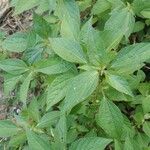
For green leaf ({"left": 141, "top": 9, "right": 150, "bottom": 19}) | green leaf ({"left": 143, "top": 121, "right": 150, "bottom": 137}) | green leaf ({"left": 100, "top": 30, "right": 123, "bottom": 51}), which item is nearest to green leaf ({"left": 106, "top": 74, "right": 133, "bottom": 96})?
green leaf ({"left": 100, "top": 30, "right": 123, "bottom": 51})

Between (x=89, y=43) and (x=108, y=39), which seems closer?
(x=89, y=43)

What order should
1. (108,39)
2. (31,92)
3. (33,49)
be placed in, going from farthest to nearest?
(31,92), (33,49), (108,39)

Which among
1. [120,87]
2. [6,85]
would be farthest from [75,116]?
[120,87]

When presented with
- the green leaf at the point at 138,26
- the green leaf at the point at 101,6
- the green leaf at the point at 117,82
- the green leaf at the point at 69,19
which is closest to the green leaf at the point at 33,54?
the green leaf at the point at 69,19

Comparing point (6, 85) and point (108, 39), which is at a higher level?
point (108, 39)

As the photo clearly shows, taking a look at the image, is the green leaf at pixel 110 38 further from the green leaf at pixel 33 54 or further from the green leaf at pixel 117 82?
the green leaf at pixel 33 54

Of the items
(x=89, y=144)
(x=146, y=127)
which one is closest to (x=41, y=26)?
(x=89, y=144)

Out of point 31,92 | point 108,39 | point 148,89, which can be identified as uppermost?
point 108,39

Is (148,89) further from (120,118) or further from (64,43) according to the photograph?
(64,43)
